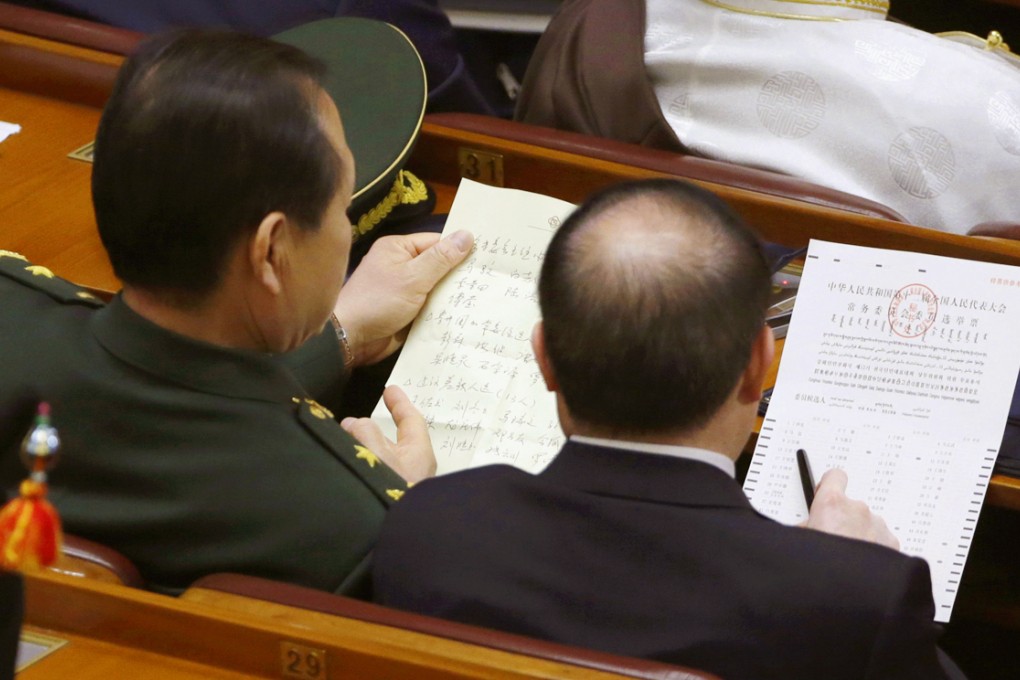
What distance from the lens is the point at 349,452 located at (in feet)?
3.42

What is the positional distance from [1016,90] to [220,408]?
1.27 metres

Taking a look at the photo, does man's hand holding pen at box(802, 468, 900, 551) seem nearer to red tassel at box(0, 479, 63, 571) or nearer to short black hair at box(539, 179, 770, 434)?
short black hair at box(539, 179, 770, 434)

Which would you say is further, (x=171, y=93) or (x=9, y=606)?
(x=171, y=93)

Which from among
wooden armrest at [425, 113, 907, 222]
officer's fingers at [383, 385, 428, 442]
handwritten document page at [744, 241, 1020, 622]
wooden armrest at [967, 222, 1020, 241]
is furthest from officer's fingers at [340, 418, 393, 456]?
wooden armrest at [967, 222, 1020, 241]

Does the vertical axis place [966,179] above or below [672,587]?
above

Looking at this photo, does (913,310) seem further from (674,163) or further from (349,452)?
(349,452)

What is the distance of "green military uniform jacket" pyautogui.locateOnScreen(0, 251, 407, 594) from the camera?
0.98 metres

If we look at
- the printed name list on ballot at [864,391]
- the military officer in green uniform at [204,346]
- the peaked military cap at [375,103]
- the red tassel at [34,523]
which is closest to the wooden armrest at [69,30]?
the peaked military cap at [375,103]

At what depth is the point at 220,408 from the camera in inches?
38.7

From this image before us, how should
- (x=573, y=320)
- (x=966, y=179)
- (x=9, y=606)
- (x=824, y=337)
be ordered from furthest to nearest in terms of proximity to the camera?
(x=966, y=179) → (x=824, y=337) → (x=573, y=320) → (x=9, y=606)

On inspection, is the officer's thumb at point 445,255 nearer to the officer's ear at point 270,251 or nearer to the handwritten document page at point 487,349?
the handwritten document page at point 487,349

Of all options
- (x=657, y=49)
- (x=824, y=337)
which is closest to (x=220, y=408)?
(x=824, y=337)

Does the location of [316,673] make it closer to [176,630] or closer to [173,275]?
[176,630]

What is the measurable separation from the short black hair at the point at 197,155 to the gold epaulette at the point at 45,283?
136mm
